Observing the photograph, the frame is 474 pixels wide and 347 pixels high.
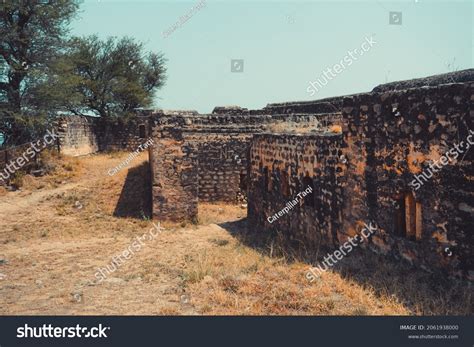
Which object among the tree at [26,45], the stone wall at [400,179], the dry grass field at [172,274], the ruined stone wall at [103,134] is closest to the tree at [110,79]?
the ruined stone wall at [103,134]

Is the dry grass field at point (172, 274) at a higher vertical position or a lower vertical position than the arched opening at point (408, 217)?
lower

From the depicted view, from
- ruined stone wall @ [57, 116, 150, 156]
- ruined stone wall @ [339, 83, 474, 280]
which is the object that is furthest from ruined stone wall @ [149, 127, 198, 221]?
ruined stone wall @ [57, 116, 150, 156]

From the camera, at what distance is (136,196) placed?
14617mm

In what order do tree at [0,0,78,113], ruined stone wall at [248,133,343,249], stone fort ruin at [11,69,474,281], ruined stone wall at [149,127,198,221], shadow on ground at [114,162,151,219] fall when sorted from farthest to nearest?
1. tree at [0,0,78,113]
2. shadow on ground at [114,162,151,219]
3. ruined stone wall at [149,127,198,221]
4. ruined stone wall at [248,133,343,249]
5. stone fort ruin at [11,69,474,281]

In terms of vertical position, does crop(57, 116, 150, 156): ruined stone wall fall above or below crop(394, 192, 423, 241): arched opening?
above

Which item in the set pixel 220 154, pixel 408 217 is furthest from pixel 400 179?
pixel 220 154

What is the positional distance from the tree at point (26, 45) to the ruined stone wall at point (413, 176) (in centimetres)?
1392

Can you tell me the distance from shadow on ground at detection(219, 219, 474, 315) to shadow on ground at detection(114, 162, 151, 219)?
6.02 meters

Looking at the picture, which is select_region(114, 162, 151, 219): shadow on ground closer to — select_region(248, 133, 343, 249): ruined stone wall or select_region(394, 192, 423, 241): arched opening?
select_region(248, 133, 343, 249): ruined stone wall

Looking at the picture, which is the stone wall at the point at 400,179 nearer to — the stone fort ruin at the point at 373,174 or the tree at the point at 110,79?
the stone fort ruin at the point at 373,174

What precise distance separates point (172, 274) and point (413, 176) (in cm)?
449

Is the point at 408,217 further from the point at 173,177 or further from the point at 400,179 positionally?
the point at 173,177

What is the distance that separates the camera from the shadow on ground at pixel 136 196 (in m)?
13.7

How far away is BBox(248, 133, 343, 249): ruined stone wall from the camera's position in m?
8.77
